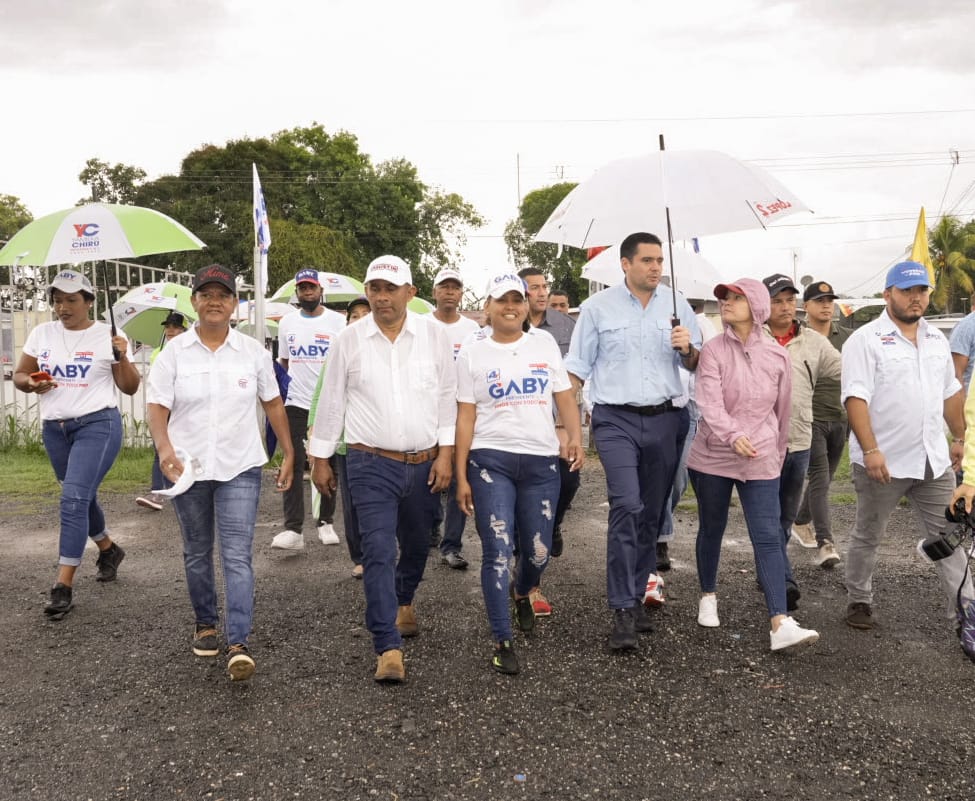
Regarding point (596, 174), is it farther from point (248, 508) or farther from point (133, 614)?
point (133, 614)

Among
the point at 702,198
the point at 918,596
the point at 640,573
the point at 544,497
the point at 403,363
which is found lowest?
the point at 918,596

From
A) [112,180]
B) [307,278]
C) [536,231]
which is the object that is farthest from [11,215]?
[307,278]

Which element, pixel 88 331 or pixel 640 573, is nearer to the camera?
pixel 640 573

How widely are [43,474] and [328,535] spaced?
5503 millimetres

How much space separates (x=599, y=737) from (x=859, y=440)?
2280 mm

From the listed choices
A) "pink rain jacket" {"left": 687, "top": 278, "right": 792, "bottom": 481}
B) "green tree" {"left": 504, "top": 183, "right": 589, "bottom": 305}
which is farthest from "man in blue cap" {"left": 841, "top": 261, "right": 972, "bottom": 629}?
"green tree" {"left": 504, "top": 183, "right": 589, "bottom": 305}

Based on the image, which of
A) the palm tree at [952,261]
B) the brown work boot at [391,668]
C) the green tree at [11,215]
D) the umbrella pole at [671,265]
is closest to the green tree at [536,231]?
the palm tree at [952,261]

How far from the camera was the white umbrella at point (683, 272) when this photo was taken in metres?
8.16

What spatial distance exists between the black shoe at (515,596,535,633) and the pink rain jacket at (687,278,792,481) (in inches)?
47.8

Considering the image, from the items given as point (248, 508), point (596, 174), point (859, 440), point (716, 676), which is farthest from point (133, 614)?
point (859, 440)

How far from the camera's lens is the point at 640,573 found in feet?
16.9

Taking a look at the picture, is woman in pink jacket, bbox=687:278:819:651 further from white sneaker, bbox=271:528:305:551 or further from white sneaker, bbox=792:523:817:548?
white sneaker, bbox=271:528:305:551

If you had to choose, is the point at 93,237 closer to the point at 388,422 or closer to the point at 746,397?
the point at 388,422

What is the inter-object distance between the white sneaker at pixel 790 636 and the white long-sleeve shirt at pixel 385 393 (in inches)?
74.6
